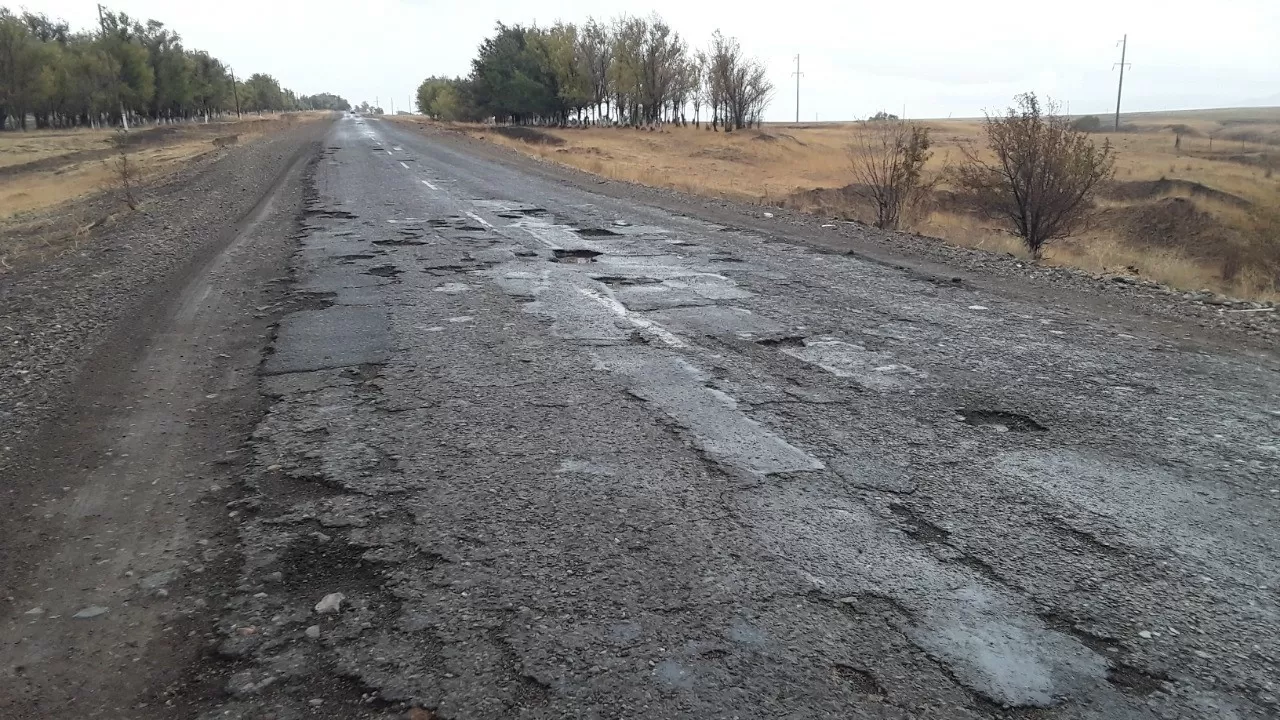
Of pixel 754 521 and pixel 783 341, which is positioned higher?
pixel 783 341

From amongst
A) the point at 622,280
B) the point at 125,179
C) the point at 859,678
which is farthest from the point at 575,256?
the point at 125,179

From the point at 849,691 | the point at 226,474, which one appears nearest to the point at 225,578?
the point at 226,474

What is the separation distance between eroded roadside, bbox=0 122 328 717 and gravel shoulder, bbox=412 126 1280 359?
20.6 ft

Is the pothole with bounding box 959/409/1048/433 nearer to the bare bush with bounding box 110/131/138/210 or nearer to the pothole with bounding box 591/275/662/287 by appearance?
the pothole with bounding box 591/275/662/287

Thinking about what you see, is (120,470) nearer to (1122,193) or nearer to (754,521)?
(754,521)

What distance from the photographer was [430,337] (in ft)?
18.6

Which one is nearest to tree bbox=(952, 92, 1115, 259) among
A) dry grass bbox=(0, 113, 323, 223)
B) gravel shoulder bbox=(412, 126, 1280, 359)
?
gravel shoulder bbox=(412, 126, 1280, 359)

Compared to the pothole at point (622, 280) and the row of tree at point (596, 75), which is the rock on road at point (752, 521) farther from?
the row of tree at point (596, 75)

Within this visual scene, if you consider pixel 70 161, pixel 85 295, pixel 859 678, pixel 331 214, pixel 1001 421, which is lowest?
pixel 859 678

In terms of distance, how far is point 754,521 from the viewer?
3.06 m

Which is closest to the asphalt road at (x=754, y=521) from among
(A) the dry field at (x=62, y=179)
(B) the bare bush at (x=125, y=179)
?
(A) the dry field at (x=62, y=179)

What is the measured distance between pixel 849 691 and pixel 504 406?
2.61m

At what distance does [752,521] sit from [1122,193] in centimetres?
3373

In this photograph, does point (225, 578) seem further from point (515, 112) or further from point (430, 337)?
point (515, 112)
